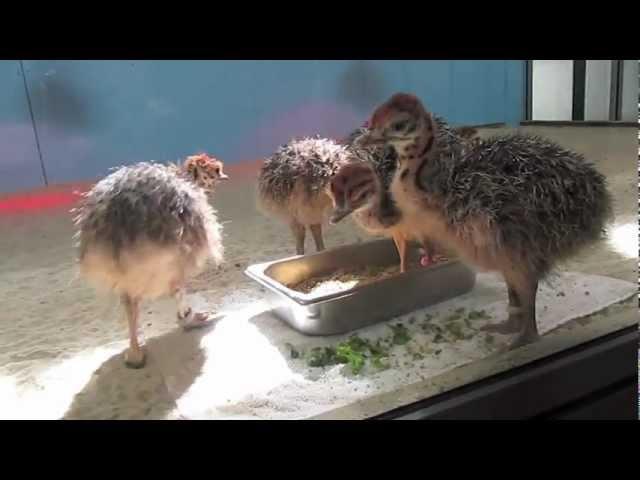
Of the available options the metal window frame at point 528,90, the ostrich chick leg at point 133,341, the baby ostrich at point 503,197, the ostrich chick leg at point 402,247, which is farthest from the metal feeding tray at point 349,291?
the metal window frame at point 528,90

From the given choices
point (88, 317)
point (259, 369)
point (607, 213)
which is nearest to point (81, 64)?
point (259, 369)

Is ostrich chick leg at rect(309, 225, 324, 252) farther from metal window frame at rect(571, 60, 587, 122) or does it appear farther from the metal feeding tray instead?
metal window frame at rect(571, 60, 587, 122)

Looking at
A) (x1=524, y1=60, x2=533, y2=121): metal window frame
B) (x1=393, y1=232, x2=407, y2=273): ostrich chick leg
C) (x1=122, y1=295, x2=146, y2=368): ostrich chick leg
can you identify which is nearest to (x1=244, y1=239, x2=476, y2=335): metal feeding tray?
(x1=393, y1=232, x2=407, y2=273): ostrich chick leg

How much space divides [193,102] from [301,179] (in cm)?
46

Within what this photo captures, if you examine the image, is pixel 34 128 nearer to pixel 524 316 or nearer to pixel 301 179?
pixel 301 179

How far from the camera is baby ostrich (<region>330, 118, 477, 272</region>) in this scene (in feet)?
4.82

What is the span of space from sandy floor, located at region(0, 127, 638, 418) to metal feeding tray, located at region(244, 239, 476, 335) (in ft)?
0.58

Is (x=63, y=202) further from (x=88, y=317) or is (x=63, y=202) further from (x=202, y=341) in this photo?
(x=202, y=341)

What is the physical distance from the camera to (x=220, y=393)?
1.21 m

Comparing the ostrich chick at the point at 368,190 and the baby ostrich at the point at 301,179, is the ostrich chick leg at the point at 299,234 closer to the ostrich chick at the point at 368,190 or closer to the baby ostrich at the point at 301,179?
the baby ostrich at the point at 301,179

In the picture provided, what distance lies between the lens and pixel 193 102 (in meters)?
1.46

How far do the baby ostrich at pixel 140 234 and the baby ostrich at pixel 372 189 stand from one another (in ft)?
1.17

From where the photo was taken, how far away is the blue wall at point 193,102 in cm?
119
